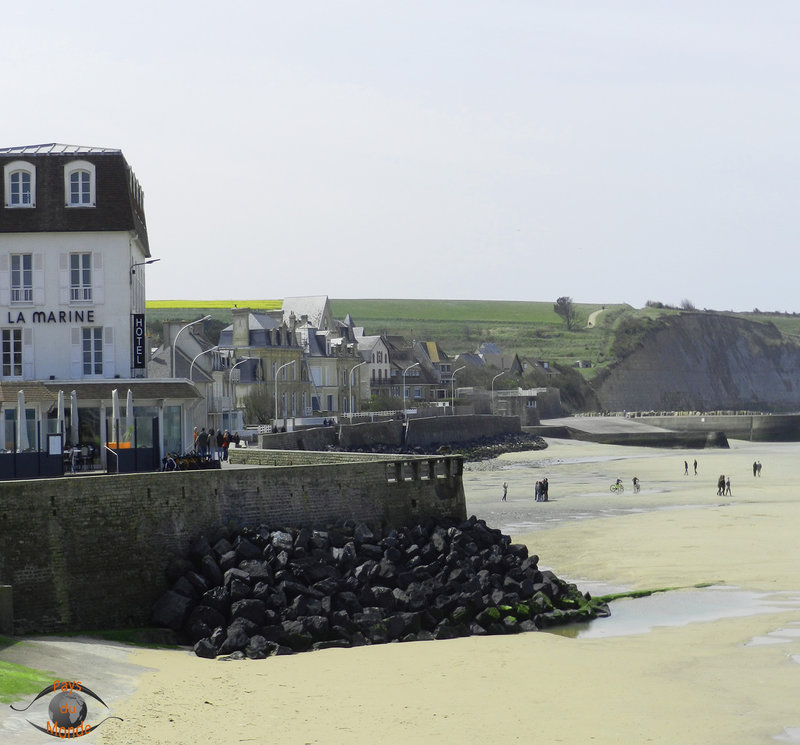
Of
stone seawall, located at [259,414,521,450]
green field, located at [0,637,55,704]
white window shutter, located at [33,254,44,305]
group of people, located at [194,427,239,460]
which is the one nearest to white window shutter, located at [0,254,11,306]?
white window shutter, located at [33,254,44,305]

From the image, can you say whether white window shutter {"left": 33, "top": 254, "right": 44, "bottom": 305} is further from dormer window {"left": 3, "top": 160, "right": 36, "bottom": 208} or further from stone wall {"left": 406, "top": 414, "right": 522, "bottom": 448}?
stone wall {"left": 406, "top": 414, "right": 522, "bottom": 448}

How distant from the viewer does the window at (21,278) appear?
32750 millimetres

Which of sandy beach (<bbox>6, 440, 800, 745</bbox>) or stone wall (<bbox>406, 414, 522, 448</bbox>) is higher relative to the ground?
stone wall (<bbox>406, 414, 522, 448</bbox>)

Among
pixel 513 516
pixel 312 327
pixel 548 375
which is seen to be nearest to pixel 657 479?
pixel 513 516

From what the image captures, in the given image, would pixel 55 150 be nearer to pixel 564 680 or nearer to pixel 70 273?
pixel 70 273

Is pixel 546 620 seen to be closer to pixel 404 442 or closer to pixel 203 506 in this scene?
pixel 203 506

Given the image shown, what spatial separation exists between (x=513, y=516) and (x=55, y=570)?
1068 inches

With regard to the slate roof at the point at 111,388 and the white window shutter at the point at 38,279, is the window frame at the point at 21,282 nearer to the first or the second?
the white window shutter at the point at 38,279

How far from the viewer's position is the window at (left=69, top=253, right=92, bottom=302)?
3306 cm

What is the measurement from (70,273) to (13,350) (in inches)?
106

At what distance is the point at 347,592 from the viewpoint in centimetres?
2341

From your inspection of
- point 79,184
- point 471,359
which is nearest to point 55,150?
point 79,184

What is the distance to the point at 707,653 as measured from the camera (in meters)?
22.3

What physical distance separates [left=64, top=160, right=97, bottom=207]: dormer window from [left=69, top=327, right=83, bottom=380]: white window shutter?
3.57m
